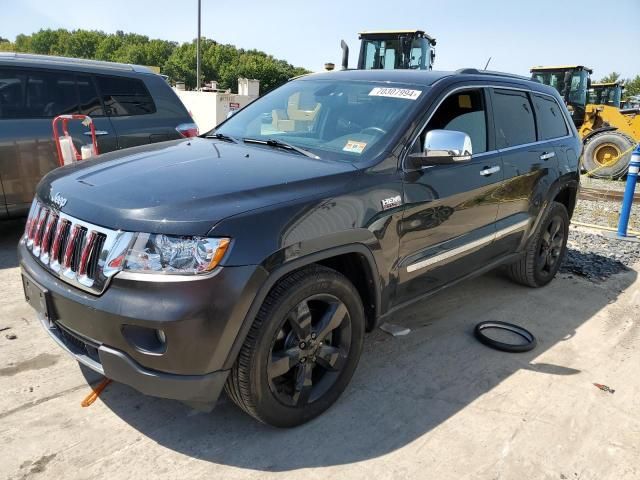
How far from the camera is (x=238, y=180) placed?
2629 millimetres

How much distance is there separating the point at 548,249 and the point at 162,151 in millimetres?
3766

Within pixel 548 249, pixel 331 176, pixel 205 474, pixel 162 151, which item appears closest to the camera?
pixel 205 474

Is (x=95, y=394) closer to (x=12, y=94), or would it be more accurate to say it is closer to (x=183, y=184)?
(x=183, y=184)

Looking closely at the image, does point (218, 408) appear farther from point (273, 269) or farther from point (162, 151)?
point (162, 151)

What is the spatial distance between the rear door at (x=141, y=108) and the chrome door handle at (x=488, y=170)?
3.75 m

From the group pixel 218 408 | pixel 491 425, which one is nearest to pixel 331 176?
pixel 218 408

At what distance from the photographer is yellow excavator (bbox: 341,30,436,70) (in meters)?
13.0

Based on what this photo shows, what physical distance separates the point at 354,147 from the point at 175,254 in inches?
54.7

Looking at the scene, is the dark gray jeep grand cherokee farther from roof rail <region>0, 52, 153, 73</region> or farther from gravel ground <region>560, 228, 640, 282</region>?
roof rail <region>0, 52, 153, 73</region>

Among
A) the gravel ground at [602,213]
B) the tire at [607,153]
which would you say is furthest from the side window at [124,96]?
the tire at [607,153]

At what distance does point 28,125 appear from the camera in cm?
527

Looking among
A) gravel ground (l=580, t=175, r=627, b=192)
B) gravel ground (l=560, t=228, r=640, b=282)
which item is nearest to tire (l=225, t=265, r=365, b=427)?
gravel ground (l=560, t=228, r=640, b=282)

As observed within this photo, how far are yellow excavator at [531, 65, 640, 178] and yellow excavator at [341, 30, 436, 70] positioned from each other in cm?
265

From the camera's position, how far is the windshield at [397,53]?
12977 millimetres
